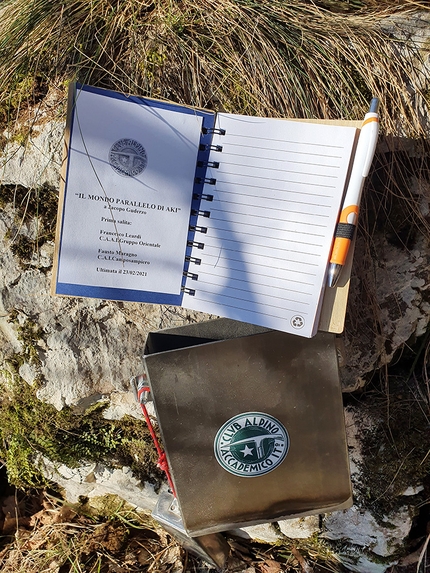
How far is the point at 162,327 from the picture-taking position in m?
1.72

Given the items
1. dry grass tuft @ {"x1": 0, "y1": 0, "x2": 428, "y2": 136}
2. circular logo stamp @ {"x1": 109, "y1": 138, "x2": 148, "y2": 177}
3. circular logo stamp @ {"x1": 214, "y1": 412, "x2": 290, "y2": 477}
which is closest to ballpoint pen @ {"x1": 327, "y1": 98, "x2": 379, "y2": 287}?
dry grass tuft @ {"x1": 0, "y1": 0, "x2": 428, "y2": 136}

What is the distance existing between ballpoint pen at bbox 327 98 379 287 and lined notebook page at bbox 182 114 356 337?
24 mm

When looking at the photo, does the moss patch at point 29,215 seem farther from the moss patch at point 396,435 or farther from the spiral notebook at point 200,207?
the moss patch at point 396,435

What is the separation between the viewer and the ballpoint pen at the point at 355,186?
1431 mm

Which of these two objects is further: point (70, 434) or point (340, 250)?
point (70, 434)

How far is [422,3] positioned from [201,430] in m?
1.64

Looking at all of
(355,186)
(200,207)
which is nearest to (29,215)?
(200,207)

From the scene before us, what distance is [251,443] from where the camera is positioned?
4.98 ft

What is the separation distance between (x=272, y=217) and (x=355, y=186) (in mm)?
260

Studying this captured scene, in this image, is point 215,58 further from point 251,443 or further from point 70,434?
point 70,434

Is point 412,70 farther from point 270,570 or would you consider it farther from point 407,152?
point 270,570

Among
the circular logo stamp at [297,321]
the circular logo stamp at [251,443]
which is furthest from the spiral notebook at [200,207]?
the circular logo stamp at [251,443]

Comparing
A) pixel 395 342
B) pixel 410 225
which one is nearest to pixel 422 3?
pixel 410 225

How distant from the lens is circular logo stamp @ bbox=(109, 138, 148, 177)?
4.99 feet
